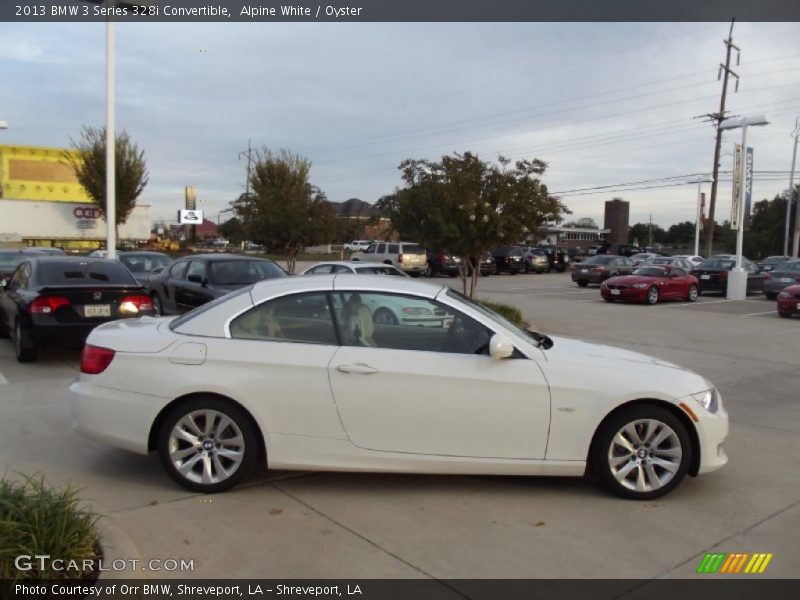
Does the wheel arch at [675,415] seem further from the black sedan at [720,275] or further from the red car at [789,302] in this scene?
the black sedan at [720,275]

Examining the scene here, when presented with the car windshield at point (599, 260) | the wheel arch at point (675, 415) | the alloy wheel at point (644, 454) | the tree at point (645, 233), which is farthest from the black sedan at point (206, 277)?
the tree at point (645, 233)

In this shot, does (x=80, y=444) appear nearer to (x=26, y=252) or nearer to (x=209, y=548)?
(x=209, y=548)

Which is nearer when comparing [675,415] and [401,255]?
[675,415]

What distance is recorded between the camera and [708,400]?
481 centimetres

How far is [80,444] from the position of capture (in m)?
5.68

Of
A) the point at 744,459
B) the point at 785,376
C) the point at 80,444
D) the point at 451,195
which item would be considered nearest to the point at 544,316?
the point at 451,195

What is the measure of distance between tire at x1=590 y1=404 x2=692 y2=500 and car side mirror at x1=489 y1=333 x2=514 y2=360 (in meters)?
0.87

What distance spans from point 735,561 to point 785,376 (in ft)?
23.4

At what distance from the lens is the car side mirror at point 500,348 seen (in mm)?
4508

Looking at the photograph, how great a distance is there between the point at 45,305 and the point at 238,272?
3.65 metres

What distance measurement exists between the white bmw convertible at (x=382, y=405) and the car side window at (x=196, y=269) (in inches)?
289

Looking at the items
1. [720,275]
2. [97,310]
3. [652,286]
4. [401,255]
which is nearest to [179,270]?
[97,310]

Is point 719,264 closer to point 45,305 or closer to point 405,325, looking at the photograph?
point 45,305
